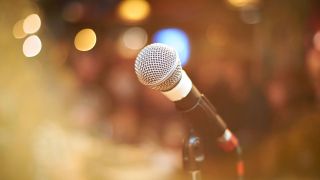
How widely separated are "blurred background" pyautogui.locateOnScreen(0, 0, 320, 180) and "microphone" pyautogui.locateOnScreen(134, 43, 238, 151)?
67 centimetres

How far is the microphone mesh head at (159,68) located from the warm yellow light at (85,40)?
85 centimetres

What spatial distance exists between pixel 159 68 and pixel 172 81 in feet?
0.09

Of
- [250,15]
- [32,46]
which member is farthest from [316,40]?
[32,46]

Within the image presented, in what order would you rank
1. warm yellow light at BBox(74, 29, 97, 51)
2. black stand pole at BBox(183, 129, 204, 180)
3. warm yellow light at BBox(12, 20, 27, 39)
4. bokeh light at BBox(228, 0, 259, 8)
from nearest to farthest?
black stand pole at BBox(183, 129, 204, 180), warm yellow light at BBox(12, 20, 27, 39), warm yellow light at BBox(74, 29, 97, 51), bokeh light at BBox(228, 0, 259, 8)

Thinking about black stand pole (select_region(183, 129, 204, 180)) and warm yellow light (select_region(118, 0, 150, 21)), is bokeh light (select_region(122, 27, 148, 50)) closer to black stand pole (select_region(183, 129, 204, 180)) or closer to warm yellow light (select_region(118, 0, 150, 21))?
warm yellow light (select_region(118, 0, 150, 21))

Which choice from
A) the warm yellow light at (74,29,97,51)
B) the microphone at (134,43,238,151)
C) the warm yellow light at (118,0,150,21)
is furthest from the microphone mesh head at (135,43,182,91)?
the warm yellow light at (118,0,150,21)

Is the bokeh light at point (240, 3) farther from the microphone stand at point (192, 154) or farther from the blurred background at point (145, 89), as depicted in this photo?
the microphone stand at point (192, 154)

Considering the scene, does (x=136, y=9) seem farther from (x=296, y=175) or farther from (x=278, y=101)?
(x=296, y=175)

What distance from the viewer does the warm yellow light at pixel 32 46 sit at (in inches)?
54.5

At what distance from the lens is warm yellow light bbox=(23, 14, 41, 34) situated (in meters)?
1.39

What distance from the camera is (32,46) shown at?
1418 millimetres

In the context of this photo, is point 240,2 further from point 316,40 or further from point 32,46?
point 32,46

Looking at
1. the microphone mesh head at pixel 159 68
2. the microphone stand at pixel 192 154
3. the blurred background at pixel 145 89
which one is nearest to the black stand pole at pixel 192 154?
the microphone stand at pixel 192 154

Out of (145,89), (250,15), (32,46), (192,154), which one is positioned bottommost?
(192,154)
